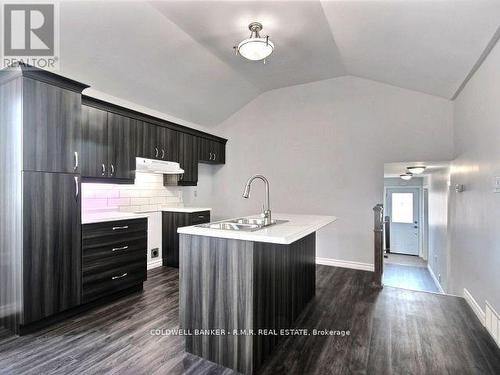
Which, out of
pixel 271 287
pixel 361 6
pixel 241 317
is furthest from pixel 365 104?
pixel 241 317

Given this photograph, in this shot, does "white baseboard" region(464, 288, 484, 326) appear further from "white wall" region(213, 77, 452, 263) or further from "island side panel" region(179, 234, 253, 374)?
"island side panel" region(179, 234, 253, 374)

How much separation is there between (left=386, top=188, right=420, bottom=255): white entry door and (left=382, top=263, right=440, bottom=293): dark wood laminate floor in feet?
4.06

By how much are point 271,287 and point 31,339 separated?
1973 millimetres

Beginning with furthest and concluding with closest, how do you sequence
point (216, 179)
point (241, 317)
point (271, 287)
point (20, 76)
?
point (216, 179) < point (20, 76) < point (271, 287) < point (241, 317)

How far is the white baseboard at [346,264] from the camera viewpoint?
401 cm

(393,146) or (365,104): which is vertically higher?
(365,104)

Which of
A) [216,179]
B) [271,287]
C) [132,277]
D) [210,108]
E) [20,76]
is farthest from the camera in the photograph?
[216,179]

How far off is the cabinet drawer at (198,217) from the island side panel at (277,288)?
195 centimetres

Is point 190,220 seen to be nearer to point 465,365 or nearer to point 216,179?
point 216,179

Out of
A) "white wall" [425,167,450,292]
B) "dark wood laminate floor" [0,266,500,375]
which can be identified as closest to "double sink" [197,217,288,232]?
Answer: "dark wood laminate floor" [0,266,500,375]

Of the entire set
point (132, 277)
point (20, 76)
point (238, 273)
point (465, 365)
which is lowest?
point (465, 365)

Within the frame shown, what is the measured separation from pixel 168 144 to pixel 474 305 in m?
4.07

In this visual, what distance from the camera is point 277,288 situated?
206cm

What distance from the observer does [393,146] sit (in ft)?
12.9
